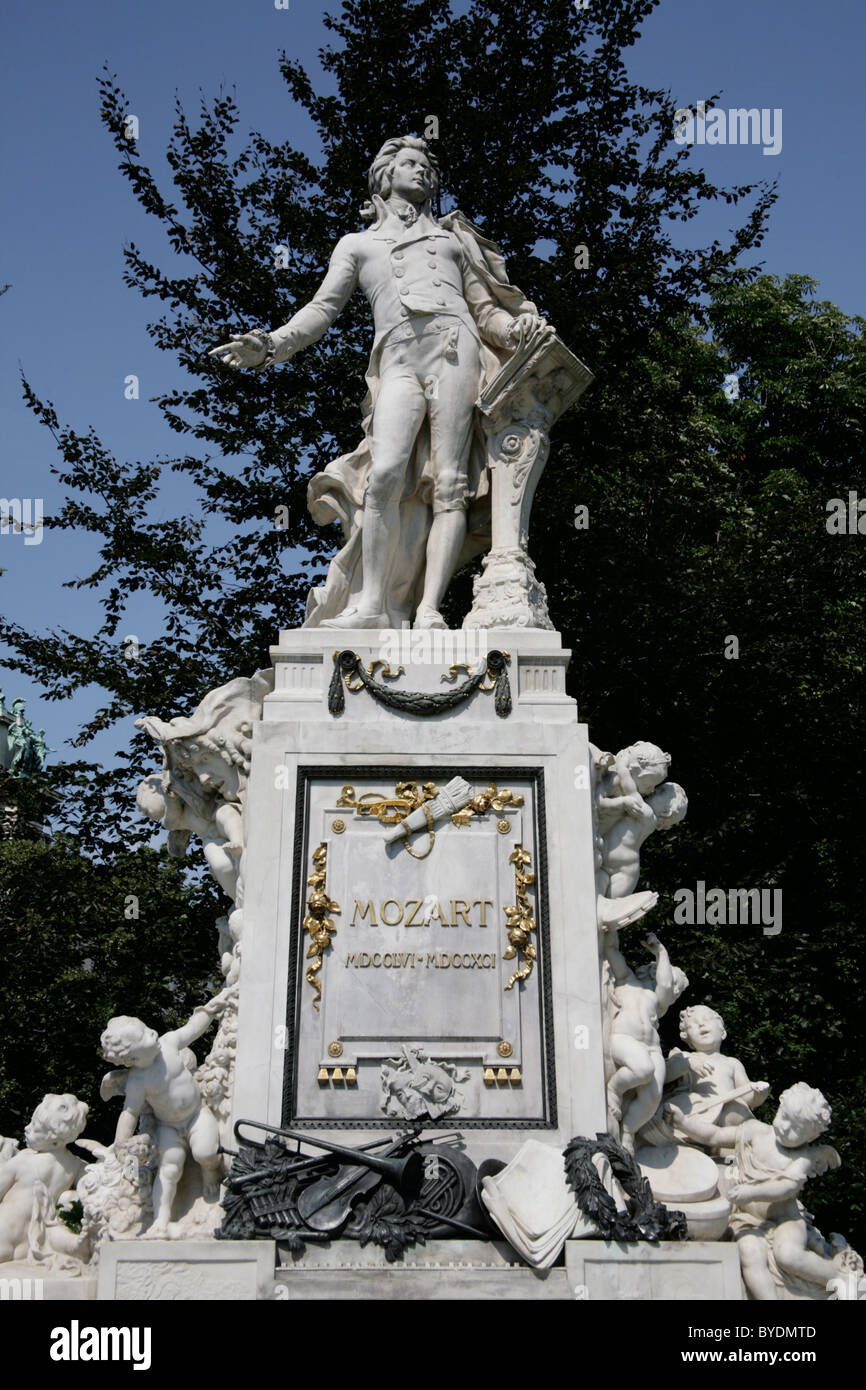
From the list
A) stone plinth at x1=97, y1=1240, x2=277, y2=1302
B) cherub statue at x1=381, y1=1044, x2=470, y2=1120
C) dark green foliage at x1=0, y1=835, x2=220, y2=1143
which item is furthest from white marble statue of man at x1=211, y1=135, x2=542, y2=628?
dark green foliage at x1=0, y1=835, x2=220, y2=1143

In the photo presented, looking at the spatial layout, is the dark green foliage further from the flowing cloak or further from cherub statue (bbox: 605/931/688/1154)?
cherub statue (bbox: 605/931/688/1154)

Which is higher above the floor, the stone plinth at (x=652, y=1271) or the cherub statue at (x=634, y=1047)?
the cherub statue at (x=634, y=1047)

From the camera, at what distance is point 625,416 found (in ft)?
57.3

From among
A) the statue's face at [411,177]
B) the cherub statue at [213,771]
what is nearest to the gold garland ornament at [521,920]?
the cherub statue at [213,771]

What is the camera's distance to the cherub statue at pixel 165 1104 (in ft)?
22.9

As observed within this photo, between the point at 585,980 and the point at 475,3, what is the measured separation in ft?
49.5

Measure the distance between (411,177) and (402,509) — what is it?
2.45m

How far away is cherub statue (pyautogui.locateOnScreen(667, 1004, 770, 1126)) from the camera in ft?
26.1

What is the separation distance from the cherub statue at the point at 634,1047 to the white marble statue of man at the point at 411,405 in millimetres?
2513

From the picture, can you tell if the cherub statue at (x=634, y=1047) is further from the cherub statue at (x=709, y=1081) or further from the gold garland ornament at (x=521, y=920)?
the gold garland ornament at (x=521, y=920)

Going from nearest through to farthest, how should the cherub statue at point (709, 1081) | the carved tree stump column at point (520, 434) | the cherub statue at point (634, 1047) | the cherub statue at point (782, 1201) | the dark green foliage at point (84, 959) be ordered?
the cherub statue at point (782, 1201), the cherub statue at point (634, 1047), the cherub statue at point (709, 1081), the carved tree stump column at point (520, 434), the dark green foliage at point (84, 959)

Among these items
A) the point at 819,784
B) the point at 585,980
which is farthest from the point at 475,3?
the point at 585,980

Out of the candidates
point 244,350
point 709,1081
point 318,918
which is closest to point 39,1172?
point 318,918
